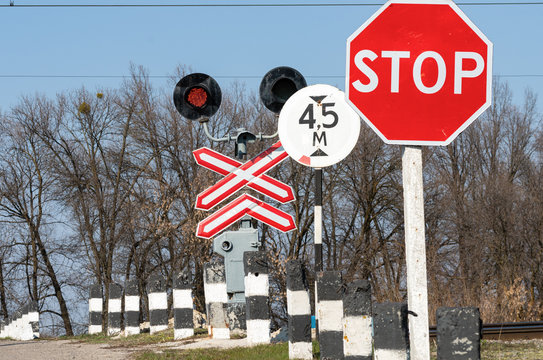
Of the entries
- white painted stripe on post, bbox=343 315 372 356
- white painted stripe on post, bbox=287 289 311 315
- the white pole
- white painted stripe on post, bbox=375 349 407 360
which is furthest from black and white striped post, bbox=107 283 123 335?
the white pole

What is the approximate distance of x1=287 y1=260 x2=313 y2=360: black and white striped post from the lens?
8.02 meters

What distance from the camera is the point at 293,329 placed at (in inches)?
316

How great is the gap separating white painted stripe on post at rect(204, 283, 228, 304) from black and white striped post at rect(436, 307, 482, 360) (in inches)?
267

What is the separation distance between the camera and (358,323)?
614cm

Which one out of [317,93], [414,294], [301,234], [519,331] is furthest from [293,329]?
[301,234]

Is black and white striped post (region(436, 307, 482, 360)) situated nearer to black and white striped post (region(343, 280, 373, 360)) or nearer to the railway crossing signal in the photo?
black and white striped post (region(343, 280, 373, 360))

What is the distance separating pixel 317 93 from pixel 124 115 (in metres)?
32.6

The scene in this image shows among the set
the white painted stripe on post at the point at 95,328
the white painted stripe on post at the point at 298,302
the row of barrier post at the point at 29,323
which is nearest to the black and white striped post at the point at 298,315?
the white painted stripe on post at the point at 298,302

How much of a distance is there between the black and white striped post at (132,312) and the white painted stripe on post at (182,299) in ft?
5.84

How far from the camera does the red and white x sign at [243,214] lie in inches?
416

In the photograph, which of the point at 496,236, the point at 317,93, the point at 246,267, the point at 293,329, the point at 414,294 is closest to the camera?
the point at 414,294

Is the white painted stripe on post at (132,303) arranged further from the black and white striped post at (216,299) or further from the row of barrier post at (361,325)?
the row of barrier post at (361,325)

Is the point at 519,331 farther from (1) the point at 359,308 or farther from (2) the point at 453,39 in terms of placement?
(2) the point at 453,39

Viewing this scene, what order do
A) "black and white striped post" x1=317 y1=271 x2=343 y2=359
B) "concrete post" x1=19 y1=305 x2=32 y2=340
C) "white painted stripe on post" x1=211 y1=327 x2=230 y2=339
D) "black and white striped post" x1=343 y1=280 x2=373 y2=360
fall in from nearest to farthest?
"black and white striped post" x1=343 y1=280 x2=373 y2=360 → "black and white striped post" x1=317 y1=271 x2=343 y2=359 → "white painted stripe on post" x1=211 y1=327 x2=230 y2=339 → "concrete post" x1=19 y1=305 x2=32 y2=340
